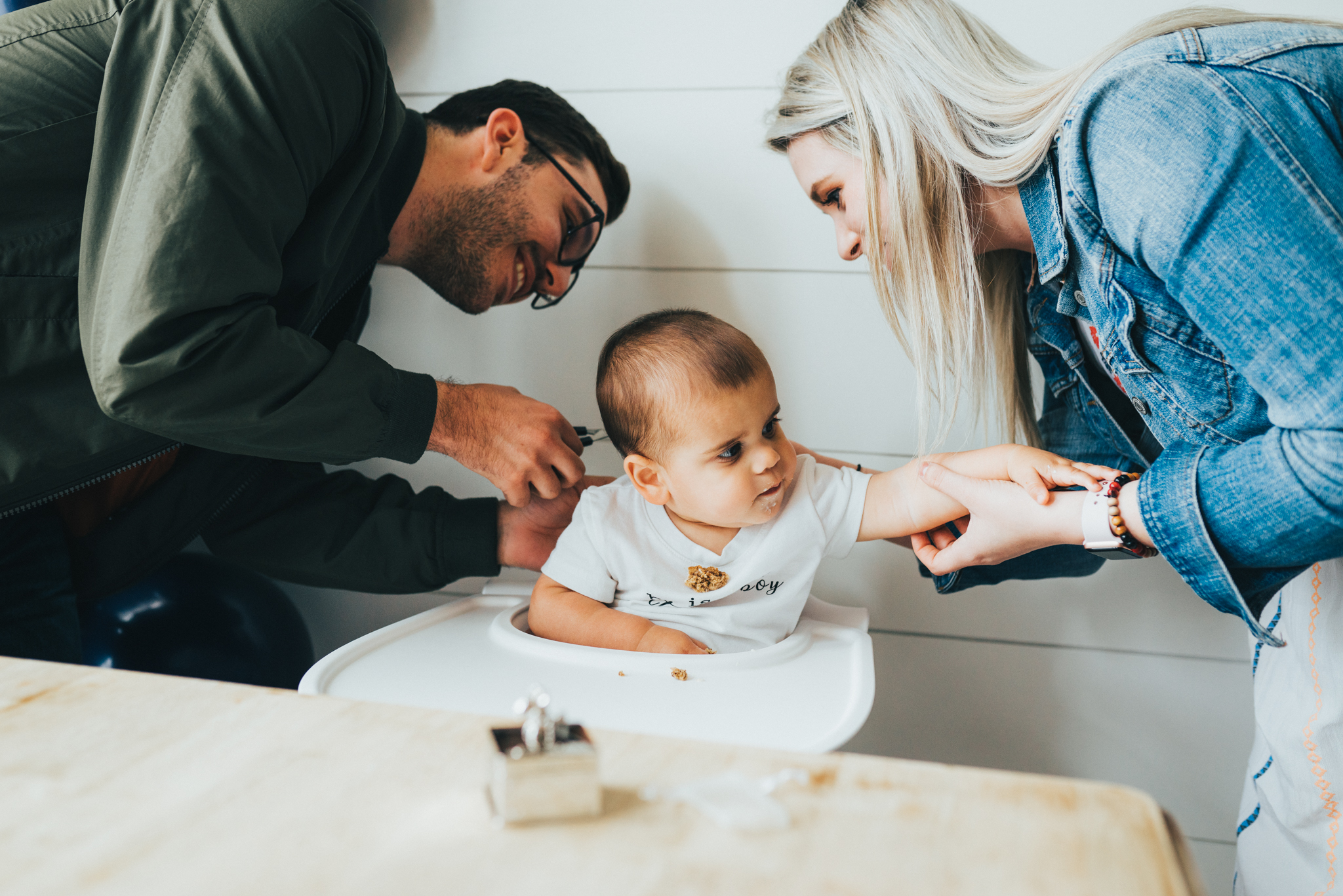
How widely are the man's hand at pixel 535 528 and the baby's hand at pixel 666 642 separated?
26 centimetres

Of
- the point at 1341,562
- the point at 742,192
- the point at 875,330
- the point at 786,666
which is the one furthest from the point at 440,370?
the point at 1341,562

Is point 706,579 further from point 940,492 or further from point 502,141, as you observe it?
point 502,141

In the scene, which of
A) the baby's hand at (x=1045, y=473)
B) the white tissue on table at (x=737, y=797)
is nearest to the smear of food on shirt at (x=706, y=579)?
the baby's hand at (x=1045, y=473)

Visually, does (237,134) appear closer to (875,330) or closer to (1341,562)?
(875,330)

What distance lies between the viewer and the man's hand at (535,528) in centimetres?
117

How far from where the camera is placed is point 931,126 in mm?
878

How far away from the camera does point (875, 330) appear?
127 cm

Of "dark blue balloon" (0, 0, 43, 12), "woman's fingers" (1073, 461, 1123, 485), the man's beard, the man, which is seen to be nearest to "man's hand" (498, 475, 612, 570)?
the man

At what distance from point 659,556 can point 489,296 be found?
508 millimetres

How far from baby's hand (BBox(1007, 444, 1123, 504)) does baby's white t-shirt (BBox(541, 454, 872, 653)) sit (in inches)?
7.2

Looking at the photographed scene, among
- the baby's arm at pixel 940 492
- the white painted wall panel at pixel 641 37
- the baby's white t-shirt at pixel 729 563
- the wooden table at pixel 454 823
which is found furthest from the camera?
the white painted wall panel at pixel 641 37

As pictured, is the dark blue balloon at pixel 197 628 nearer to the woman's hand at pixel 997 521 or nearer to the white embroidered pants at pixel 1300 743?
the woman's hand at pixel 997 521

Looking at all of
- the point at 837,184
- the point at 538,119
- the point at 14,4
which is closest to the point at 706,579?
the point at 837,184

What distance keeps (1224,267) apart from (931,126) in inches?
13.1
